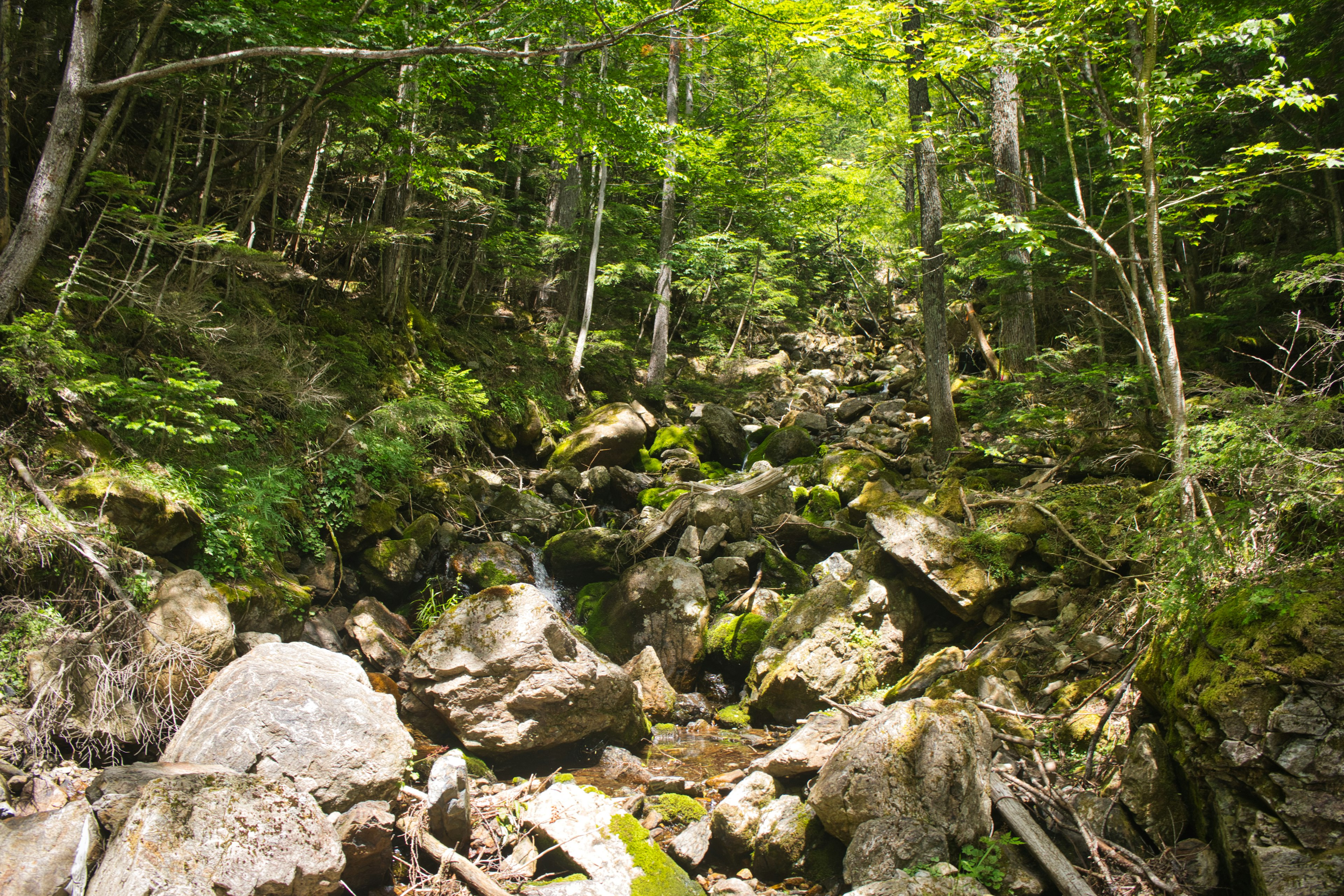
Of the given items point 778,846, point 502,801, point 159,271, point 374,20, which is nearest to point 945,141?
point 374,20

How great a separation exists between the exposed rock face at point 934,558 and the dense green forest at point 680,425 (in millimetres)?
56

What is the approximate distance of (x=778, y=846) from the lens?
470 cm

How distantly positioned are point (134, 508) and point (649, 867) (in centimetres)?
Result: 508

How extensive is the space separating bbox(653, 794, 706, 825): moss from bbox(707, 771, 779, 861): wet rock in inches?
8.8

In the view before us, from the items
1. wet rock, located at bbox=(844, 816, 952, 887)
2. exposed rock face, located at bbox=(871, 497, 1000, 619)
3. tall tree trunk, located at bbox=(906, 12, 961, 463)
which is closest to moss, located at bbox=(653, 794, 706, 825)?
wet rock, located at bbox=(844, 816, 952, 887)

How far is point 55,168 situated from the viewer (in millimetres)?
5785

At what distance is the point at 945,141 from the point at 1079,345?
11.8 ft

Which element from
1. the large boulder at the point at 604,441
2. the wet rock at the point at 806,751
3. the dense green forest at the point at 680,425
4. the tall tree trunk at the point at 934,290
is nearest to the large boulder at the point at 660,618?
the dense green forest at the point at 680,425

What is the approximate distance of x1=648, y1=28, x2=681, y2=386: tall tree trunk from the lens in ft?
57.4

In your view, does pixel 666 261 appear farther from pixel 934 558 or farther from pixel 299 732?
pixel 299 732

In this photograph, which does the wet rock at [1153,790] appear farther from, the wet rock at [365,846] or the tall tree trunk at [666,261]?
the tall tree trunk at [666,261]

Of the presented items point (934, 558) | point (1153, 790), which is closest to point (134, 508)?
point (934, 558)

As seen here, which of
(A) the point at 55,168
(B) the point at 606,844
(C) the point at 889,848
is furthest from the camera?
(A) the point at 55,168

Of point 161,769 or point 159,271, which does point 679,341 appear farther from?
point 161,769
